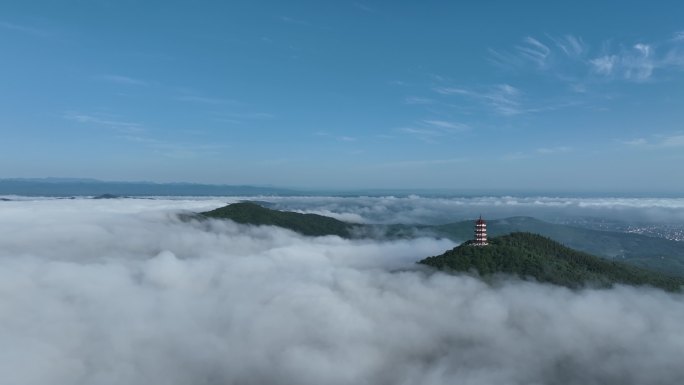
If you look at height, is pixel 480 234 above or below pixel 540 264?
above

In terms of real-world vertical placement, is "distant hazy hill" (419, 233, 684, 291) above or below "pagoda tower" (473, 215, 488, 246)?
below

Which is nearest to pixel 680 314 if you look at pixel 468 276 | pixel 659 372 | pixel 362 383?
pixel 659 372

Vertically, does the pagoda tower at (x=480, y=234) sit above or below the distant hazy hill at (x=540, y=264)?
Answer: above

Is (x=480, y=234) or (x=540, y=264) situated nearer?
(x=540, y=264)

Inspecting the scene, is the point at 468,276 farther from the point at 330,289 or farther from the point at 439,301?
the point at 330,289

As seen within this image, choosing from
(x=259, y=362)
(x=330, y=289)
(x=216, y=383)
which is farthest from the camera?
(x=330, y=289)

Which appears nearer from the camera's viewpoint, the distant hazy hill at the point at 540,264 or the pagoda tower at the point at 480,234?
the distant hazy hill at the point at 540,264

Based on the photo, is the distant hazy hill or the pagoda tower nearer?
the distant hazy hill

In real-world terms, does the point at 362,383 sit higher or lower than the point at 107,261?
lower
